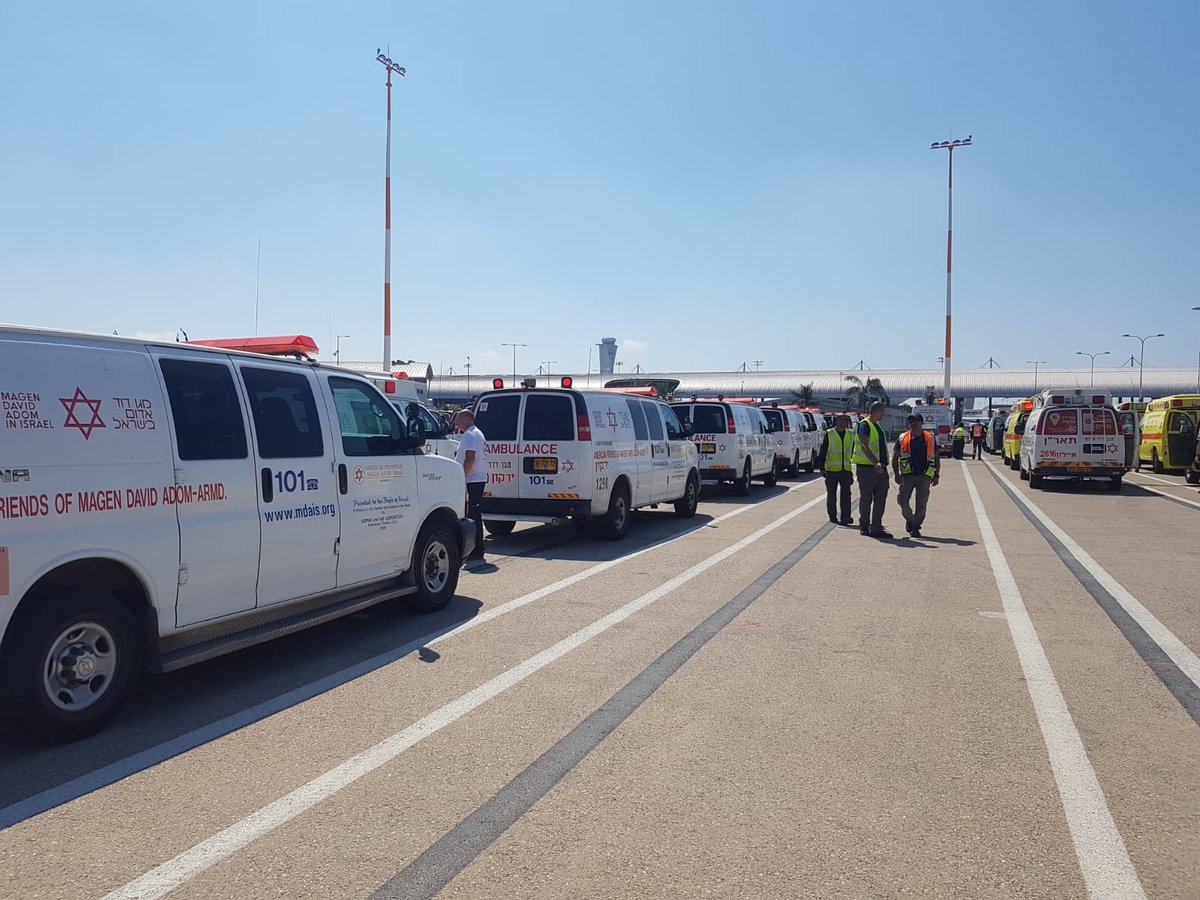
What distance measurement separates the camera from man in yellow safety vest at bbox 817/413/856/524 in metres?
14.3

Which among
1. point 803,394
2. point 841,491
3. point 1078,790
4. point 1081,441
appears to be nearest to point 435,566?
point 1078,790

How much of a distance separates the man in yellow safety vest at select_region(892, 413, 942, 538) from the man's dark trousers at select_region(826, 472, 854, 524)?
0.93 metres

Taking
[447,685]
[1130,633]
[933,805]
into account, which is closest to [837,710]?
[933,805]

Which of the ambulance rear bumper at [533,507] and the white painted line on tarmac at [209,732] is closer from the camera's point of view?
the white painted line on tarmac at [209,732]

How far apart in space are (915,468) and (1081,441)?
10582 millimetres

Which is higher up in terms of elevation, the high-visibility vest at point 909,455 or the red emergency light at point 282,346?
the red emergency light at point 282,346

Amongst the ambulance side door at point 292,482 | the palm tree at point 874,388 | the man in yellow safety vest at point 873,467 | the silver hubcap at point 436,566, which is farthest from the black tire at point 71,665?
the palm tree at point 874,388

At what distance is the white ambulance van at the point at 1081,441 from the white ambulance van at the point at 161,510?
18.9 metres

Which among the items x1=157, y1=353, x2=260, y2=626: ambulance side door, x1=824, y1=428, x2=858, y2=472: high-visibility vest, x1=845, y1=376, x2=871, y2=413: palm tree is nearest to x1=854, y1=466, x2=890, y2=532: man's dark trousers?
x1=824, y1=428, x2=858, y2=472: high-visibility vest

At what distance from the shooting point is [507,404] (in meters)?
12.5

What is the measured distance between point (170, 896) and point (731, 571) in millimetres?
7468

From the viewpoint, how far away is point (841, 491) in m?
14.7

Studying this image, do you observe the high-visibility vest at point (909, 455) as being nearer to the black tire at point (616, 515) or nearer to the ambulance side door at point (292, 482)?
the black tire at point (616, 515)

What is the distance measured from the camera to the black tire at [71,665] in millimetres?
4652
